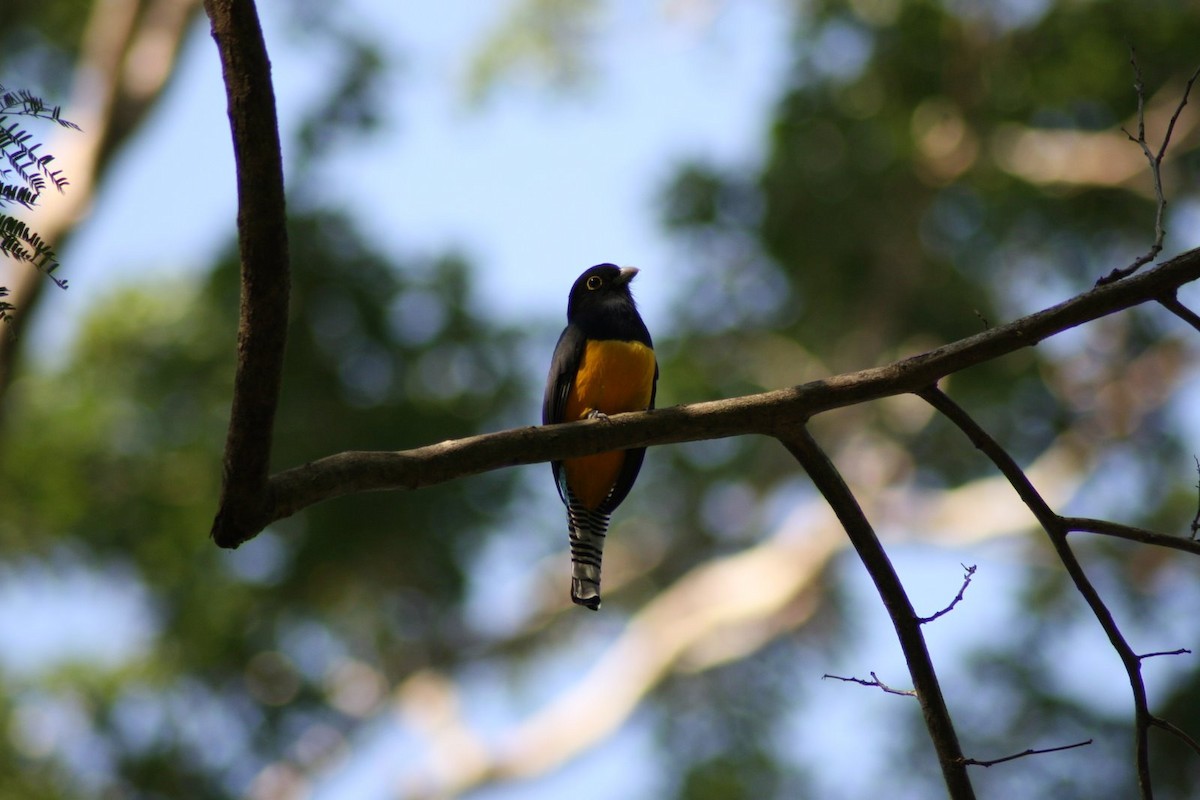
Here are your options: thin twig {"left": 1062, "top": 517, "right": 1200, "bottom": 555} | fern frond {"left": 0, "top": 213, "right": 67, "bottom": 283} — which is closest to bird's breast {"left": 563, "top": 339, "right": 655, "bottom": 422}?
thin twig {"left": 1062, "top": 517, "right": 1200, "bottom": 555}

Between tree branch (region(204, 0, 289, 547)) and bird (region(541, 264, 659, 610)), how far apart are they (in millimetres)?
2269

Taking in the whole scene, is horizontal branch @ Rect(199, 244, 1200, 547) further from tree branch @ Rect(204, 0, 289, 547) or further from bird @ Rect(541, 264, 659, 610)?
bird @ Rect(541, 264, 659, 610)

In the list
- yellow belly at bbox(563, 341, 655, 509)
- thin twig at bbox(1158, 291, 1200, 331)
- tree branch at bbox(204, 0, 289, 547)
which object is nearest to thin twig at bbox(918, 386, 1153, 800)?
thin twig at bbox(1158, 291, 1200, 331)

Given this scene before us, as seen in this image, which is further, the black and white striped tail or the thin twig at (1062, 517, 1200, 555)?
the black and white striped tail

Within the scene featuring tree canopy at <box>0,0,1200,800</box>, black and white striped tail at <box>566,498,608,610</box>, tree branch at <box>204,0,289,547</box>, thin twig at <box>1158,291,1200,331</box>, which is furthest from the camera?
tree canopy at <box>0,0,1200,800</box>

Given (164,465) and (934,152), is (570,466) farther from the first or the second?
(934,152)

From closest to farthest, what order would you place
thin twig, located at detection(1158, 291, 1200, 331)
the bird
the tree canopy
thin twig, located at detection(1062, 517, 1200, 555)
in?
1. thin twig, located at detection(1062, 517, 1200, 555)
2. thin twig, located at detection(1158, 291, 1200, 331)
3. the bird
4. the tree canopy

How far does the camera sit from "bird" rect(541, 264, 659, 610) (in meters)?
4.74

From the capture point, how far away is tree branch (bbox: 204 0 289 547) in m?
2.21

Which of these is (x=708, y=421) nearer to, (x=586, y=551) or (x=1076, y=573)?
(x=1076, y=573)

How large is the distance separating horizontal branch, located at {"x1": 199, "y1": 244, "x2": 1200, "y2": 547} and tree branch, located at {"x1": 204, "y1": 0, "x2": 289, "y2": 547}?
5.3 inches

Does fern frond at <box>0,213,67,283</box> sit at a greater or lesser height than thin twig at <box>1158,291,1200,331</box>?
lesser

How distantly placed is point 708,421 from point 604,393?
1.84 meters

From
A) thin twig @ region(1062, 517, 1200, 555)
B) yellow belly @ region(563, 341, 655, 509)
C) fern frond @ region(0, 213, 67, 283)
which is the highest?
yellow belly @ region(563, 341, 655, 509)
